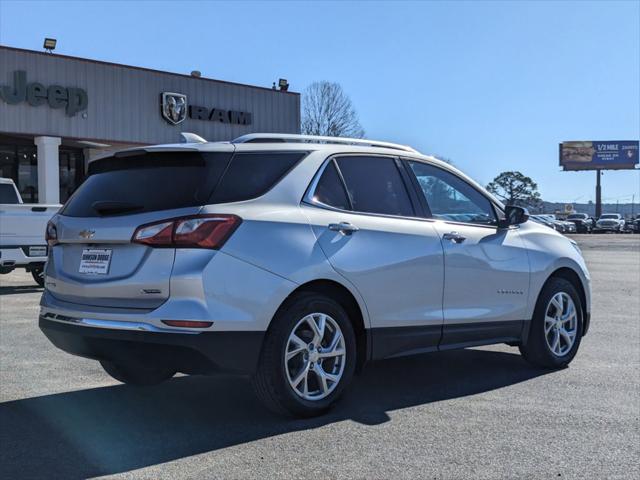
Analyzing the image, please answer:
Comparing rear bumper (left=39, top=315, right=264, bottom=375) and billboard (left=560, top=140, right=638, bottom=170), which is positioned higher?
billboard (left=560, top=140, right=638, bottom=170)

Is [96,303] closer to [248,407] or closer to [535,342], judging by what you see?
[248,407]

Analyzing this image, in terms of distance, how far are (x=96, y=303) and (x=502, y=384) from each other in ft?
10.7

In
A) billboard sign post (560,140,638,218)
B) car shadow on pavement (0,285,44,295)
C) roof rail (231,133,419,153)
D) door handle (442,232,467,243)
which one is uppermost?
billboard sign post (560,140,638,218)

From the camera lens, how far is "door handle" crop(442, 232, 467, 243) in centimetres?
530

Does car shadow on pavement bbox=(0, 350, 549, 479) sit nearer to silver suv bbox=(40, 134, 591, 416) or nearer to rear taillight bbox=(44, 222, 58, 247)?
silver suv bbox=(40, 134, 591, 416)

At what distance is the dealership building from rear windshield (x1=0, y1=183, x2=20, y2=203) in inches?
213

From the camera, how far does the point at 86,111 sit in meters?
22.2

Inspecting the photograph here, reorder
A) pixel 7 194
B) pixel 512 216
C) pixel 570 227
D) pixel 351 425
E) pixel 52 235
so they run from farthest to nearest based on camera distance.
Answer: pixel 570 227, pixel 7 194, pixel 512 216, pixel 52 235, pixel 351 425

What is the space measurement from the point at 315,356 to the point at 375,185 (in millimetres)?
1408

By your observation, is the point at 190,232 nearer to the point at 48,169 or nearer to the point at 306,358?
the point at 306,358

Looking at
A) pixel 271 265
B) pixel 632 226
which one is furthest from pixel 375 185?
pixel 632 226

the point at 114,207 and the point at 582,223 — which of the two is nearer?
the point at 114,207

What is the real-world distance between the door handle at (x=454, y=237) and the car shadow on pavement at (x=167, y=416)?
3.86 ft

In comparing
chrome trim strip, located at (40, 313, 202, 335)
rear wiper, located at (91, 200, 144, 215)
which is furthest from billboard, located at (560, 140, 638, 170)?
chrome trim strip, located at (40, 313, 202, 335)
